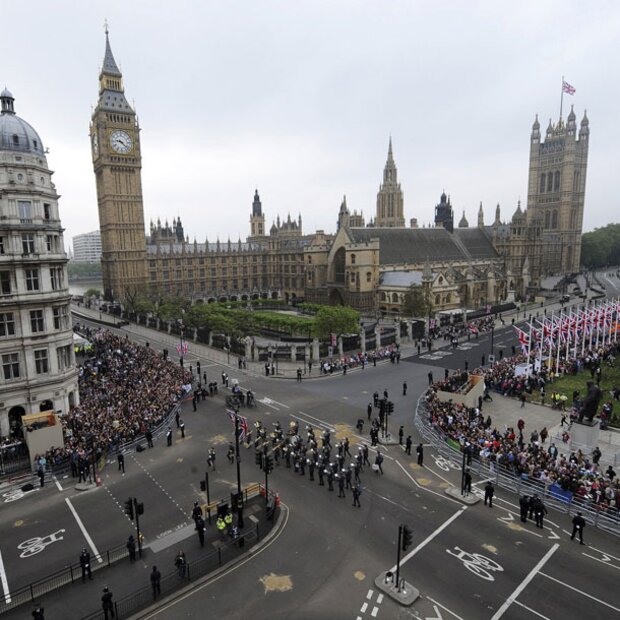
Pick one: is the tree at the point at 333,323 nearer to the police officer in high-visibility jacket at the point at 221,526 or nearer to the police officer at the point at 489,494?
the police officer at the point at 489,494

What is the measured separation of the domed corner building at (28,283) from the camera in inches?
1087

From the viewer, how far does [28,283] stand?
1121 inches

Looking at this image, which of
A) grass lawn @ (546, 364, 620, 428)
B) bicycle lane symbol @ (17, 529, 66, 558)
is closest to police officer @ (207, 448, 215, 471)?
bicycle lane symbol @ (17, 529, 66, 558)

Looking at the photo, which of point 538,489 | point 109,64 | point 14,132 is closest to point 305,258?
point 109,64

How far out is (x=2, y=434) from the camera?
27672mm

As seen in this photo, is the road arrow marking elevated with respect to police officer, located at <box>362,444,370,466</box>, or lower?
lower

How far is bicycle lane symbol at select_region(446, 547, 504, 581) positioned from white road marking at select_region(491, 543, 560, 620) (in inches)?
31.6

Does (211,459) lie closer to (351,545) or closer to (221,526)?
(221,526)

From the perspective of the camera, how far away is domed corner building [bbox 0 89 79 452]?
27.6 metres

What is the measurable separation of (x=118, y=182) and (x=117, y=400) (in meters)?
74.1

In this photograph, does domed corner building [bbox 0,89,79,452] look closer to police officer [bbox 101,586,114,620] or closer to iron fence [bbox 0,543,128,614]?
iron fence [bbox 0,543,128,614]

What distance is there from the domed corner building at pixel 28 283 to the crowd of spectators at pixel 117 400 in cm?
286

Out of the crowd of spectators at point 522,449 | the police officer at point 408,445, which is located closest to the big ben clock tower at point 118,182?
the crowd of spectators at point 522,449

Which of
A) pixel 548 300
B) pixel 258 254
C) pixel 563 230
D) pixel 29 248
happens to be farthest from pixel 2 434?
pixel 563 230
